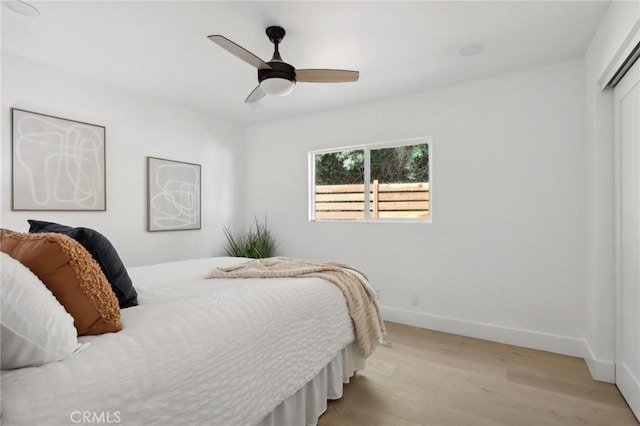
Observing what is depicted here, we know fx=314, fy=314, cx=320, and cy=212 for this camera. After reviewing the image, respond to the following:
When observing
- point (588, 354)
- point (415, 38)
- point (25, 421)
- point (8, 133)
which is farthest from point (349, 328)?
point (8, 133)

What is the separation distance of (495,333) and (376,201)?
1784mm

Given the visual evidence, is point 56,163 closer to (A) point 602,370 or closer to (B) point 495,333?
(B) point 495,333

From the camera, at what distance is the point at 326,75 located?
221 cm

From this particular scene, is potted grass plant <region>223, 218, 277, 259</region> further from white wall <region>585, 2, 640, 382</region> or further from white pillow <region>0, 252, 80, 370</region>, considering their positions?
white wall <region>585, 2, 640, 382</region>

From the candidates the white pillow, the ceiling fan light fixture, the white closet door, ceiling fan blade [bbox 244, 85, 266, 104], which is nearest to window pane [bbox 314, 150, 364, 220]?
ceiling fan blade [bbox 244, 85, 266, 104]

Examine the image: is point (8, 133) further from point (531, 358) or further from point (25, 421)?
point (531, 358)

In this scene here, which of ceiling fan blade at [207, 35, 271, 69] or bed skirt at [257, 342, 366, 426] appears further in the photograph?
ceiling fan blade at [207, 35, 271, 69]

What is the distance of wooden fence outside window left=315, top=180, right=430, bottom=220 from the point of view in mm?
3473

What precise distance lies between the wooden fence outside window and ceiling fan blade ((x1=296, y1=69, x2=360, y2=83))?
1675mm

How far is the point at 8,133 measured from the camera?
8.23 ft

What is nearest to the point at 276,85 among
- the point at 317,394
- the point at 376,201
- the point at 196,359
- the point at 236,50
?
the point at 236,50

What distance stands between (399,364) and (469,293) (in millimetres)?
1126

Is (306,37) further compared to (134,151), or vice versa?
(134,151)

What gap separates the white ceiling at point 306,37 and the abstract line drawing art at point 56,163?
531 millimetres
